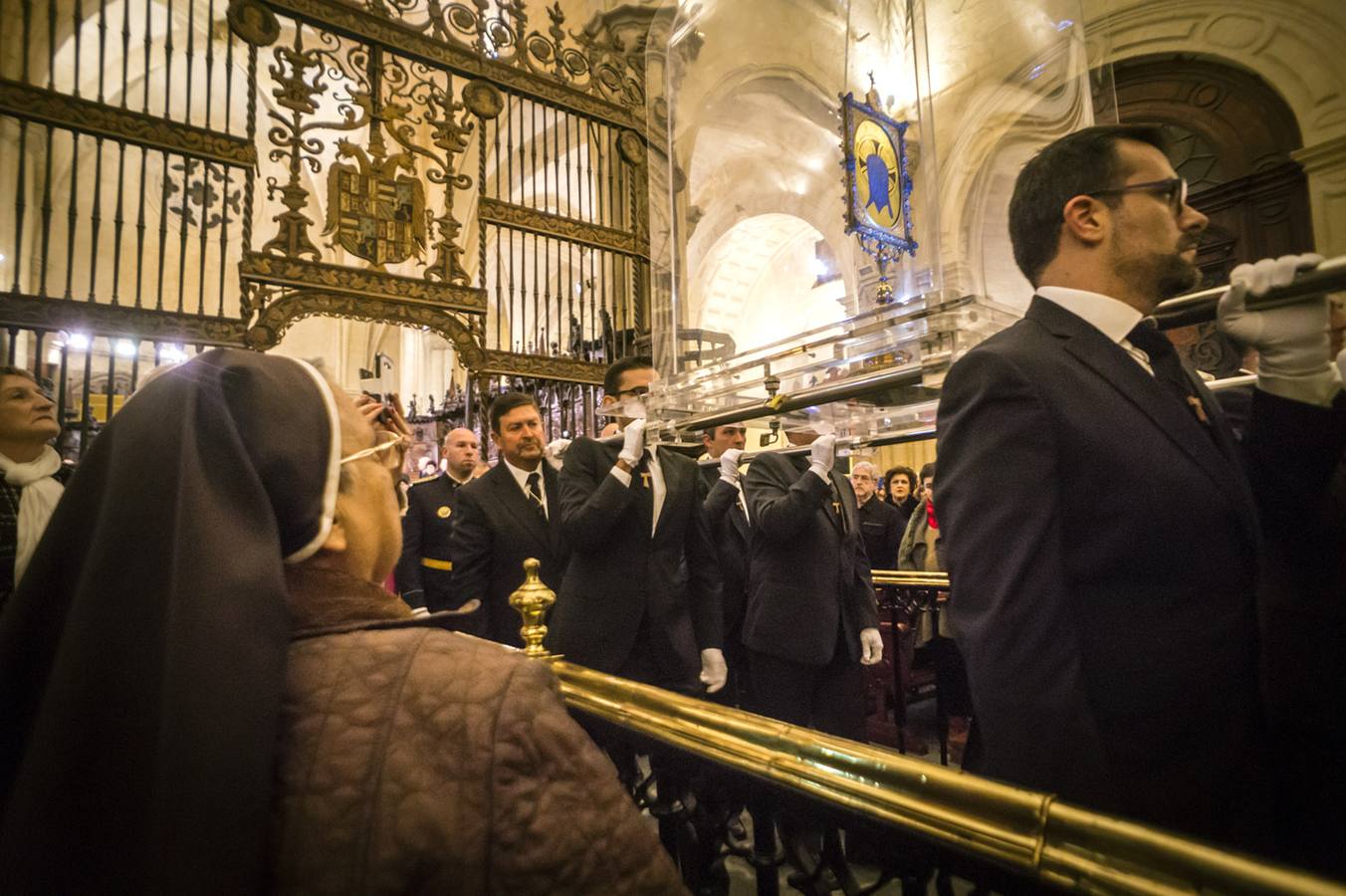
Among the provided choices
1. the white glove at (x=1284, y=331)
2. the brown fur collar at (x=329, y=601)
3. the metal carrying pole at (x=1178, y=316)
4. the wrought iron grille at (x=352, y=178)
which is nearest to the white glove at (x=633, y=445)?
the metal carrying pole at (x=1178, y=316)

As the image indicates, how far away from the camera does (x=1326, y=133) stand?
4789 mm

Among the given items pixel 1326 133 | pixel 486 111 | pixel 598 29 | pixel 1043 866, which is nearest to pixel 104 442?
pixel 1043 866

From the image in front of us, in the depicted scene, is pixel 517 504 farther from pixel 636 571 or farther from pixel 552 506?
pixel 636 571

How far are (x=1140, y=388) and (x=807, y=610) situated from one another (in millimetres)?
1869

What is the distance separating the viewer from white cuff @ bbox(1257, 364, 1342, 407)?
1.08m

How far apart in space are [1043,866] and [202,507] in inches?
36.2

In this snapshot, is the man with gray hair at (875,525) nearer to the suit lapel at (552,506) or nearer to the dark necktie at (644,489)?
the suit lapel at (552,506)

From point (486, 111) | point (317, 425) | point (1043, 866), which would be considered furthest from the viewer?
point (486, 111)

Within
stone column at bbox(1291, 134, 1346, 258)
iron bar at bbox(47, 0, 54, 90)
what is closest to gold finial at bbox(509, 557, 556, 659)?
iron bar at bbox(47, 0, 54, 90)

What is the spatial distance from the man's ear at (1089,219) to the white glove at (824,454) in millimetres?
1474

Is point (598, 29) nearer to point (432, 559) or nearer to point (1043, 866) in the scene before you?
point (432, 559)

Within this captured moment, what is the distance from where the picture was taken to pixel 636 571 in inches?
105

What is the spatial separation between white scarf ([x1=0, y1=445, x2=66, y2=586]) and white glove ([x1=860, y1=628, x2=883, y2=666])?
3409 millimetres

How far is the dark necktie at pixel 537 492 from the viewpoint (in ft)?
11.0
